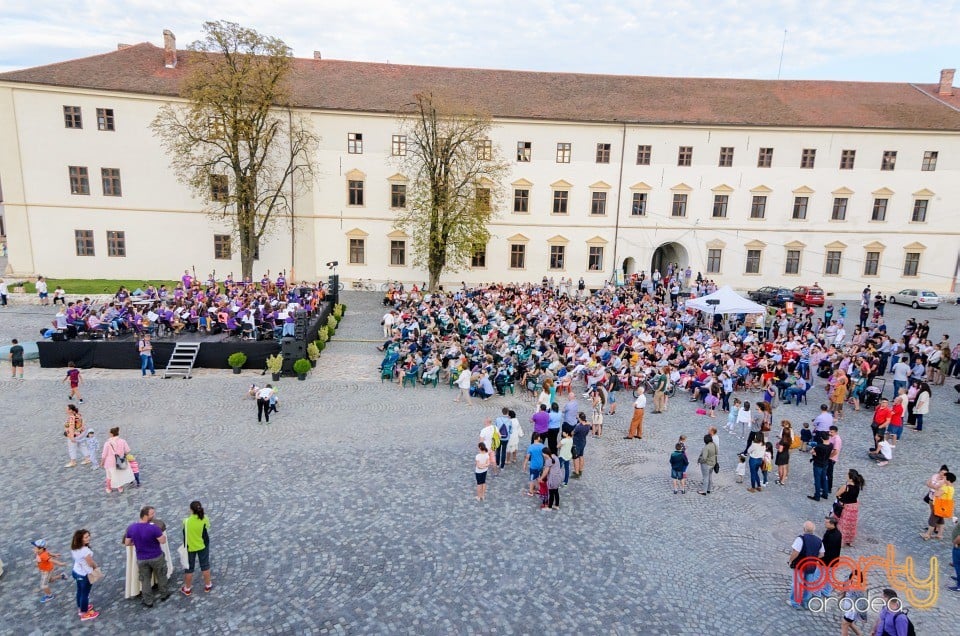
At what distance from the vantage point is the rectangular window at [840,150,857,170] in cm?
3862

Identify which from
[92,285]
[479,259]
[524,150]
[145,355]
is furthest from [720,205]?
[92,285]

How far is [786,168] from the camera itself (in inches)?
1535

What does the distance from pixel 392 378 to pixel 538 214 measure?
22.5 metres

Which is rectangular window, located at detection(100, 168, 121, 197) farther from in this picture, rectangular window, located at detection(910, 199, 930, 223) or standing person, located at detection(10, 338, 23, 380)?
rectangular window, located at detection(910, 199, 930, 223)

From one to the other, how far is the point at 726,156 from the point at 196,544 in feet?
129

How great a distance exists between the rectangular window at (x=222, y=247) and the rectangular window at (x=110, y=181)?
6.27m

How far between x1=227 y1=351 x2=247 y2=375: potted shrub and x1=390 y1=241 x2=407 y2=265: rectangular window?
19539 millimetres

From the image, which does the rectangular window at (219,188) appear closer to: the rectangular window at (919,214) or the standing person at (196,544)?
the standing person at (196,544)

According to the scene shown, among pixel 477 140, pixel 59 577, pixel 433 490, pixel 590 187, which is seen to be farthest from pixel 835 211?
pixel 59 577

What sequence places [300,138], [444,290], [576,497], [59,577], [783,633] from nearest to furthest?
1. [783,633]
2. [59,577]
3. [576,497]
4. [300,138]
5. [444,290]

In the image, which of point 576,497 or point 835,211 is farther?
point 835,211

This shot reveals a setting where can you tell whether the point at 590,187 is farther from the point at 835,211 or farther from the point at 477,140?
the point at 835,211

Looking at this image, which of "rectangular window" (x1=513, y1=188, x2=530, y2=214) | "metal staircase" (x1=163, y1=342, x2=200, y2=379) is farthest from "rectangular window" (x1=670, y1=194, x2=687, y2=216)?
"metal staircase" (x1=163, y1=342, x2=200, y2=379)

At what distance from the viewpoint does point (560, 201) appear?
39.7 m
